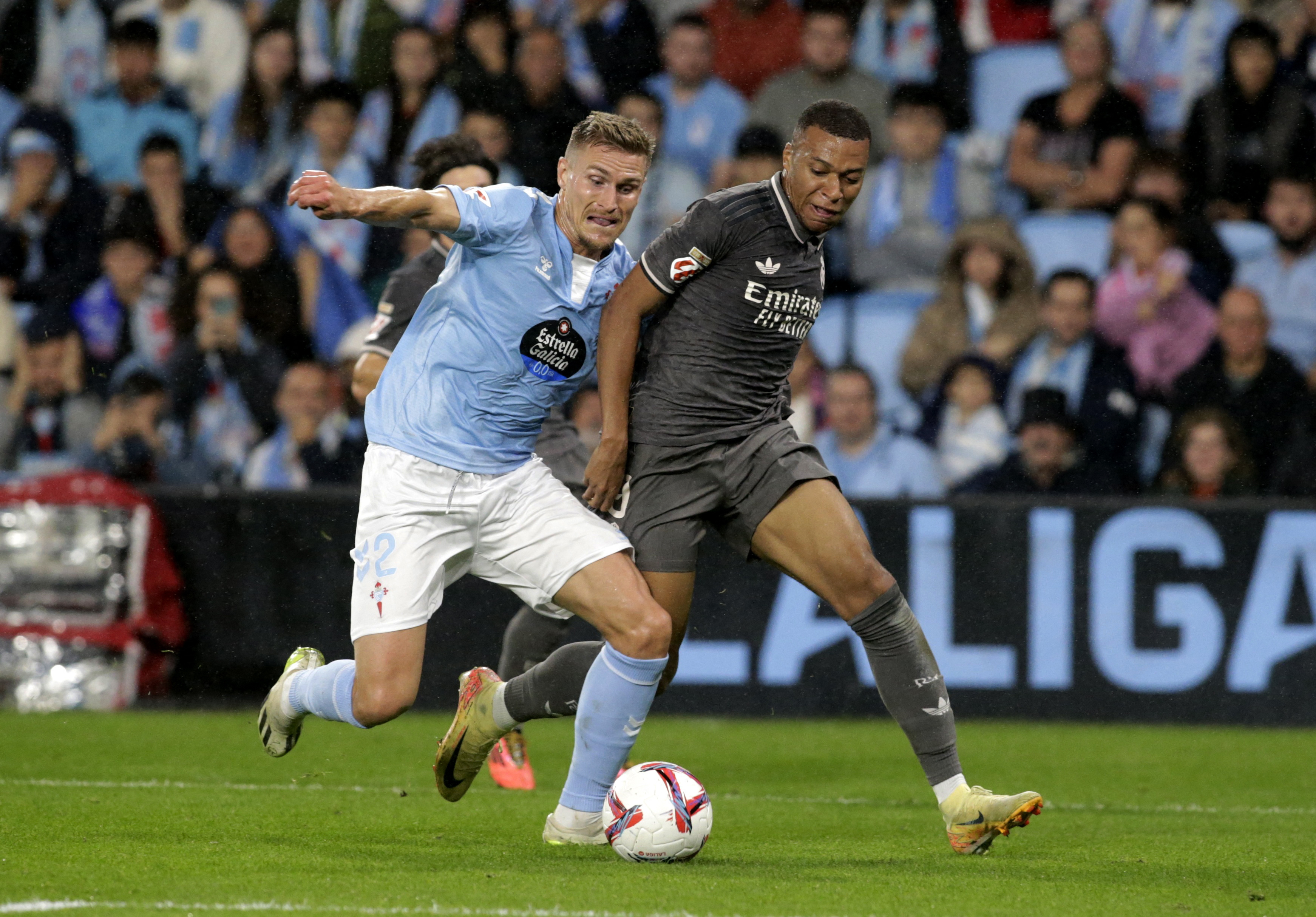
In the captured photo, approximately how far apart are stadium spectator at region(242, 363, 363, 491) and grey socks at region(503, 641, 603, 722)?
16.1ft

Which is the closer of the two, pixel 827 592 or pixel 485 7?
pixel 827 592

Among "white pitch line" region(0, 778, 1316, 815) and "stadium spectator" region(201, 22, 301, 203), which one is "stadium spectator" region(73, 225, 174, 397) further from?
"white pitch line" region(0, 778, 1316, 815)

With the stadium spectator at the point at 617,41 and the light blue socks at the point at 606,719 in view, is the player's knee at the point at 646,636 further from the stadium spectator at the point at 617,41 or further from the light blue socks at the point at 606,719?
the stadium spectator at the point at 617,41

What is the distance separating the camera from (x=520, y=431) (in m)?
4.92

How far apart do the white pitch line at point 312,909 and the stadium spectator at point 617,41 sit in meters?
8.29

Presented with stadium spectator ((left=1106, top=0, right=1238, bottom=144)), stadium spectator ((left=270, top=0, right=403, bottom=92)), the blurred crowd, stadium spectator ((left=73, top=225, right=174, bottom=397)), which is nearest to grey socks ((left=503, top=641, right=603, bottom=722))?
the blurred crowd

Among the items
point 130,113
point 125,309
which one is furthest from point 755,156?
point 130,113

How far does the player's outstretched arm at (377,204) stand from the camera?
4.11 m

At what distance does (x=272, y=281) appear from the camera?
10.6 metres

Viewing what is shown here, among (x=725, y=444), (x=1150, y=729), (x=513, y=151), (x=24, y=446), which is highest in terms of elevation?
(x=513, y=151)

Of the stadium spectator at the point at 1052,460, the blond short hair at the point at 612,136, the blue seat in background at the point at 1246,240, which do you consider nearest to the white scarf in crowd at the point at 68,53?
the stadium spectator at the point at 1052,460

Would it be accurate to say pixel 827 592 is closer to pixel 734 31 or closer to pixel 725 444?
pixel 725 444

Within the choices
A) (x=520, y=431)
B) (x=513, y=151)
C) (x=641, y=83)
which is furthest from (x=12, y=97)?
(x=520, y=431)

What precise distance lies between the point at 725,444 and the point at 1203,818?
92.9 inches
